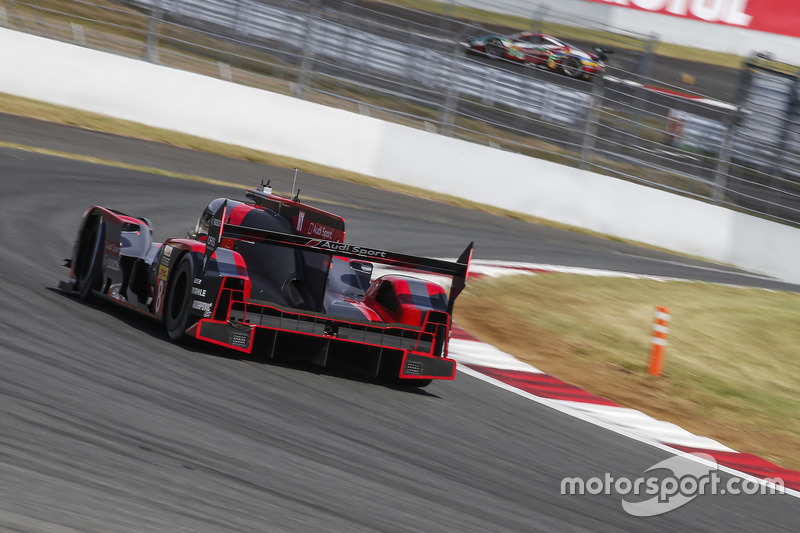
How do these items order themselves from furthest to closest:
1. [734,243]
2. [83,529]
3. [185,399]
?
[734,243], [185,399], [83,529]

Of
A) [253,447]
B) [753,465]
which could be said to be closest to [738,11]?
[753,465]

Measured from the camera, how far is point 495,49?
2406 centimetres

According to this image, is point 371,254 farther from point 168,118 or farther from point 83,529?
point 168,118

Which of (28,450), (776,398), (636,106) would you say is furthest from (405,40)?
(28,450)

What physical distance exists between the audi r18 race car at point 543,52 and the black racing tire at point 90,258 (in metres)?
14.7

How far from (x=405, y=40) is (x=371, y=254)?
15.6m

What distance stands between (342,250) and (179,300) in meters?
1.22

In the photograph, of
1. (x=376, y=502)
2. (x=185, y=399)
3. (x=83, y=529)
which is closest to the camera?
(x=83, y=529)

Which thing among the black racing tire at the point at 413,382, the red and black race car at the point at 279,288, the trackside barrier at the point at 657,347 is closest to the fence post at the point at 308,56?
the trackside barrier at the point at 657,347

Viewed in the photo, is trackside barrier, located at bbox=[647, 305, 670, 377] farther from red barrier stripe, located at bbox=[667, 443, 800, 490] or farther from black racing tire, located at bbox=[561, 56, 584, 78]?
black racing tire, located at bbox=[561, 56, 584, 78]

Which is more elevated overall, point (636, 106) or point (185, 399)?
point (636, 106)

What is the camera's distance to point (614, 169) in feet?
71.2

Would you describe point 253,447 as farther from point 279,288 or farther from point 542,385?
point 542,385

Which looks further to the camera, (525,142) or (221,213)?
(525,142)
